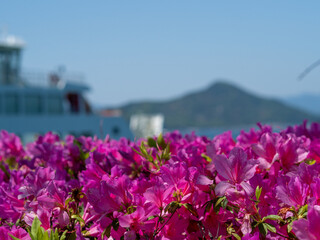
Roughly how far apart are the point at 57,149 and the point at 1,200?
2.64ft

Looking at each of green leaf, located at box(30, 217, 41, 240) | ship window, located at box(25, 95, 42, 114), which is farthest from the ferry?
green leaf, located at box(30, 217, 41, 240)

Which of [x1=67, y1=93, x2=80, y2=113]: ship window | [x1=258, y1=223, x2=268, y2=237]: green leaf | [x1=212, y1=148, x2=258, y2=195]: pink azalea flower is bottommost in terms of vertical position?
[x1=67, y1=93, x2=80, y2=113]: ship window

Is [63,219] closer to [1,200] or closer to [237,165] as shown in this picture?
[1,200]

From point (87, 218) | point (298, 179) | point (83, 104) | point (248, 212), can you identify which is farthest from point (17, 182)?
point (83, 104)

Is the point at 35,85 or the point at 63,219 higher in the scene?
the point at 63,219

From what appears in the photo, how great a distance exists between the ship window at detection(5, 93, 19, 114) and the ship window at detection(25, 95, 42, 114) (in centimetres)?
68

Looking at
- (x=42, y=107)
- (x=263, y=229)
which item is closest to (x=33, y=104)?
(x=42, y=107)

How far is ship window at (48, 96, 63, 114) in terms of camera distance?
31.5m

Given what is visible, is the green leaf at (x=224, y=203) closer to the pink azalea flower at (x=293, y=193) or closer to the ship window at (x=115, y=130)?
the pink azalea flower at (x=293, y=193)

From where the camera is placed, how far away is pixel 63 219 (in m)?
1.87

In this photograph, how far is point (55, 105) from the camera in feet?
104

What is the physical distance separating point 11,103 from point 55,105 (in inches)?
125

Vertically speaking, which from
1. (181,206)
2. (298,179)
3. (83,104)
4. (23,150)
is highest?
(298,179)

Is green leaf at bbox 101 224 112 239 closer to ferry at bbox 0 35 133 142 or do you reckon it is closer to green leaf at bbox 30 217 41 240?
green leaf at bbox 30 217 41 240
